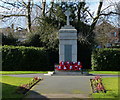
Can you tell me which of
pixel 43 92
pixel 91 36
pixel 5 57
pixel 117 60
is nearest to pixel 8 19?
pixel 5 57

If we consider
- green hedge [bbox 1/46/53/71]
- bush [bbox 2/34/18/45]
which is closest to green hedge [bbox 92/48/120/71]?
green hedge [bbox 1/46/53/71]

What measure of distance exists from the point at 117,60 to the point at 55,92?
14.9 m

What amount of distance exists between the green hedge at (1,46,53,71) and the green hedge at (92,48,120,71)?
232 inches

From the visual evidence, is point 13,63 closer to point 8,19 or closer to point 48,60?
point 48,60

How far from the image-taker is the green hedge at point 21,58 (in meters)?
24.2

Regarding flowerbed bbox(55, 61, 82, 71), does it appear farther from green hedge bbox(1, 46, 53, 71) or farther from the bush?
the bush

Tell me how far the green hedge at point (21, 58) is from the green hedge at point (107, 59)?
589cm

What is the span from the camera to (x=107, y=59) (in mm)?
24047

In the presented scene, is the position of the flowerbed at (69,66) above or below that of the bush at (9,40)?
below

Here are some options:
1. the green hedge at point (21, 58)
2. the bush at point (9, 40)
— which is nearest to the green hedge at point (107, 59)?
the green hedge at point (21, 58)

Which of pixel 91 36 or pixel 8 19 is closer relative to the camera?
pixel 91 36

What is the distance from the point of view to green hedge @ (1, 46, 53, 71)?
24250mm

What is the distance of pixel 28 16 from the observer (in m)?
32.1

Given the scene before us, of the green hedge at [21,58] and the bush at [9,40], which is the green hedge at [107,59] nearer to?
the green hedge at [21,58]
